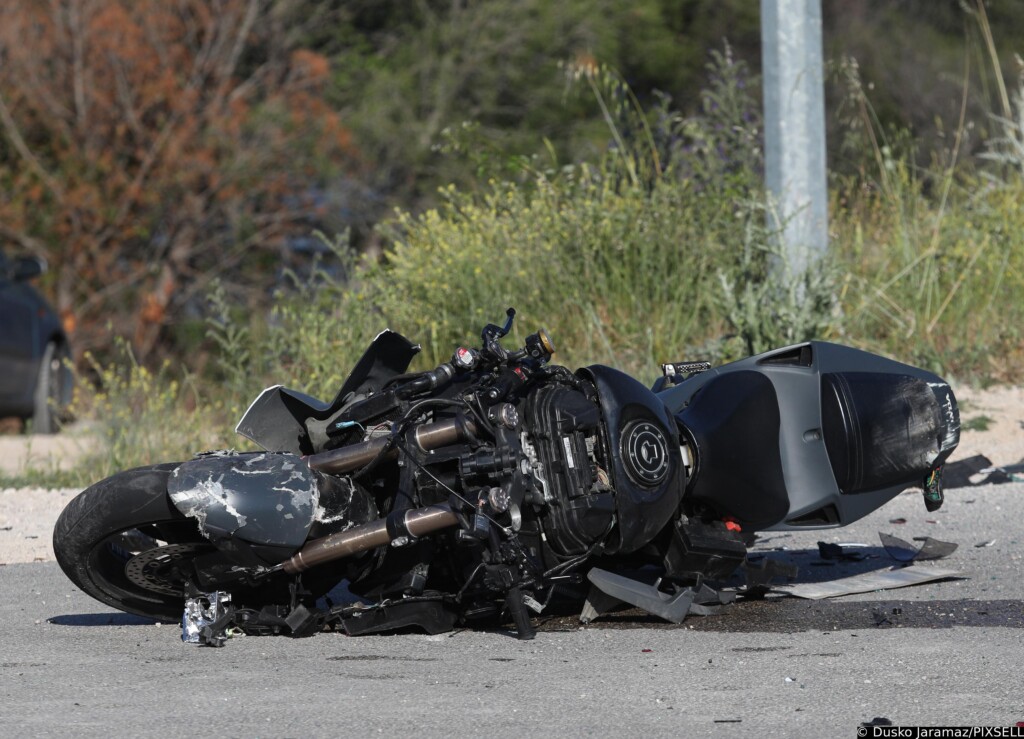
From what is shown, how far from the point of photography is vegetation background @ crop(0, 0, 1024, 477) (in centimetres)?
971

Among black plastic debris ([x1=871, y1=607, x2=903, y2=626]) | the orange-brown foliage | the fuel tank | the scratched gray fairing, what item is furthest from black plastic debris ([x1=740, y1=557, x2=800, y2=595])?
the orange-brown foliage

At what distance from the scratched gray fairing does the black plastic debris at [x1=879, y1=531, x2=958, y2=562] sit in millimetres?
2603

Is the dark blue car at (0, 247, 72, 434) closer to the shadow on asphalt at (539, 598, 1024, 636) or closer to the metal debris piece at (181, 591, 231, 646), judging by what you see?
the metal debris piece at (181, 591, 231, 646)

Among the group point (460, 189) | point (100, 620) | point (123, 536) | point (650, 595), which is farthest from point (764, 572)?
point (460, 189)

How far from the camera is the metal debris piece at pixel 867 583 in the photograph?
5.38 meters

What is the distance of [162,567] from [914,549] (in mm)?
2997

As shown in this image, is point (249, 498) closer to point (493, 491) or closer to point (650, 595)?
point (493, 491)

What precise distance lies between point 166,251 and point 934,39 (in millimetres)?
17511

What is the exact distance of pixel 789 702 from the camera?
4.02 metres

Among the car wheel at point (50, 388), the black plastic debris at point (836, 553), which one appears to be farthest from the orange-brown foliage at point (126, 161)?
the black plastic debris at point (836, 553)

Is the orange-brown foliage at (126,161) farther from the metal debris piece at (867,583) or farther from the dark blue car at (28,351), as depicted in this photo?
the metal debris piece at (867,583)

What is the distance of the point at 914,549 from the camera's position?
605 centimetres

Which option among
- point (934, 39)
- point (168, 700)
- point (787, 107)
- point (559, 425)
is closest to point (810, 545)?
point (559, 425)

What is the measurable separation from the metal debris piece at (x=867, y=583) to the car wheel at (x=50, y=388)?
7.75 m
